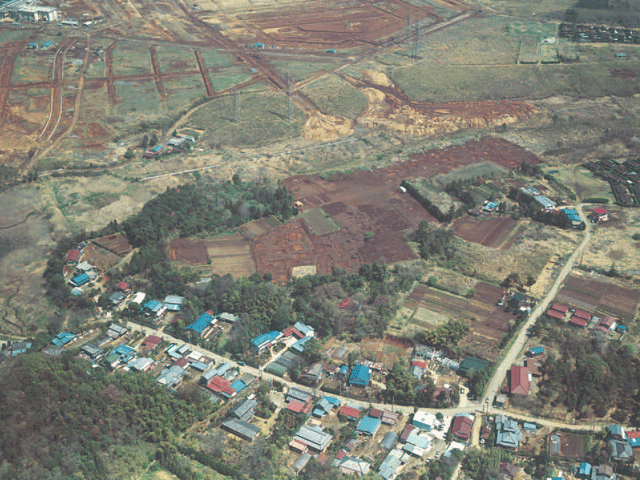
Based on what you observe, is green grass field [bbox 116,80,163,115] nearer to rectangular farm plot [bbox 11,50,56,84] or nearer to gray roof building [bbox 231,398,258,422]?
rectangular farm plot [bbox 11,50,56,84]

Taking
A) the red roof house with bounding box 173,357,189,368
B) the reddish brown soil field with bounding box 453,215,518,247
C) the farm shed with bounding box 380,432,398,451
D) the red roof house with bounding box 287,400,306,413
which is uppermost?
the reddish brown soil field with bounding box 453,215,518,247

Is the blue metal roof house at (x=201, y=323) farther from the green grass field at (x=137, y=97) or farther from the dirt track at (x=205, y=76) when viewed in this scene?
the dirt track at (x=205, y=76)

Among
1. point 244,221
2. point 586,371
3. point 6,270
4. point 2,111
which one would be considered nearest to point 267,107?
point 244,221

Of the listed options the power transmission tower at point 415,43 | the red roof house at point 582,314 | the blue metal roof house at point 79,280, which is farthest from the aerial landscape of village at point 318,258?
the power transmission tower at point 415,43

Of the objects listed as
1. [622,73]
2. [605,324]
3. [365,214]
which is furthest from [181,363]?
[622,73]

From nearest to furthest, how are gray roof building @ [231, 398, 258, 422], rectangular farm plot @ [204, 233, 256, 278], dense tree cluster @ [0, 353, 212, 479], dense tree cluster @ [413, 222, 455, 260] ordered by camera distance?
1. dense tree cluster @ [0, 353, 212, 479]
2. gray roof building @ [231, 398, 258, 422]
3. rectangular farm plot @ [204, 233, 256, 278]
4. dense tree cluster @ [413, 222, 455, 260]

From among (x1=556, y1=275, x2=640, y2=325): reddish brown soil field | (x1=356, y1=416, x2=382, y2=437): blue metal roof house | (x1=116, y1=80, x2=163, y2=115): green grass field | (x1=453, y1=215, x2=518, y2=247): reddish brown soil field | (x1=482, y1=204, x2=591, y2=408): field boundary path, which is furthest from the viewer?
(x1=116, y1=80, x2=163, y2=115): green grass field

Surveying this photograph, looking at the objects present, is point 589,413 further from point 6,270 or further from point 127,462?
point 6,270

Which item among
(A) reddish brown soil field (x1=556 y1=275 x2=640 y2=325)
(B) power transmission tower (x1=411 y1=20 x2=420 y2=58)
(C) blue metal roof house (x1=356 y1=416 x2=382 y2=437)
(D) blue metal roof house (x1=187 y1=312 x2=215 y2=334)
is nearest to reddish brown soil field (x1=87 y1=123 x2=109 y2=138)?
(D) blue metal roof house (x1=187 y1=312 x2=215 y2=334)
